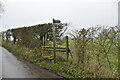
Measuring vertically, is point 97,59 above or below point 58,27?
below

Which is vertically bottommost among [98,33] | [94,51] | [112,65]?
[112,65]

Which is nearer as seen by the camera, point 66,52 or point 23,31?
point 66,52

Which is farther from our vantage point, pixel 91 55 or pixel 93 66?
pixel 91 55

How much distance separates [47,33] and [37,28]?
3.85 ft

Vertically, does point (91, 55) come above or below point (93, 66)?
above

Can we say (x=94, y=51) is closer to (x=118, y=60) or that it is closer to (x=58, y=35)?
(x=118, y=60)

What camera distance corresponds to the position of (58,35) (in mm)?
12344

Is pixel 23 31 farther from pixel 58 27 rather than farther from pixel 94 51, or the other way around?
pixel 94 51

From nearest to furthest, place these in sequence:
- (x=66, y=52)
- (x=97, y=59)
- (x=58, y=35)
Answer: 1. (x=97, y=59)
2. (x=66, y=52)
3. (x=58, y=35)

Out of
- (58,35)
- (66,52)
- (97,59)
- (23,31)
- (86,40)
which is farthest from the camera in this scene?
(23,31)

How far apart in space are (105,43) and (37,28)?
25.4 ft

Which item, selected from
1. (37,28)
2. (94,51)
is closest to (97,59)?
(94,51)

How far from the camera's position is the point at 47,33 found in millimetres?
12930

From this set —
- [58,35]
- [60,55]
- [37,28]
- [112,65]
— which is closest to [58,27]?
[58,35]
